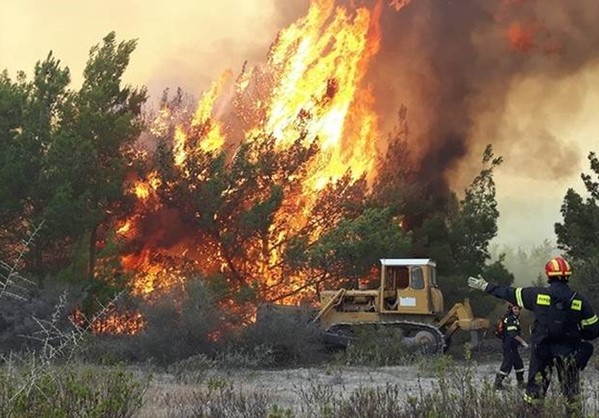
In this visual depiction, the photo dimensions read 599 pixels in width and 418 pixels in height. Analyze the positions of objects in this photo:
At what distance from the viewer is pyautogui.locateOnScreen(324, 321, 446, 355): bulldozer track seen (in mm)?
19453

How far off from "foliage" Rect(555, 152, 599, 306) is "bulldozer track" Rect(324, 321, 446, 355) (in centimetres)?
594

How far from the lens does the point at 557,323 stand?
710 centimetres

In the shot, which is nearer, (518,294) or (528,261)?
(518,294)

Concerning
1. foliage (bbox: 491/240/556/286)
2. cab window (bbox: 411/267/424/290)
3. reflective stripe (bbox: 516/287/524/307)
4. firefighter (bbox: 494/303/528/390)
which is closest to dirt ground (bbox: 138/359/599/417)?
firefighter (bbox: 494/303/528/390)

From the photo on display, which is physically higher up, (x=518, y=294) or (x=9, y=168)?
(x=9, y=168)

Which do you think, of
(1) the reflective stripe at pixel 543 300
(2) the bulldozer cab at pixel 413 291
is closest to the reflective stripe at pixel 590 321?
(1) the reflective stripe at pixel 543 300

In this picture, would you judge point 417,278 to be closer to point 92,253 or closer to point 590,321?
point 92,253

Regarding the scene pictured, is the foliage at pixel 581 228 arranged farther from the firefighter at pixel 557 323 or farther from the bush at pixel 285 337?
the firefighter at pixel 557 323

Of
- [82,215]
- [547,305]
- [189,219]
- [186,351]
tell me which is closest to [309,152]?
[189,219]

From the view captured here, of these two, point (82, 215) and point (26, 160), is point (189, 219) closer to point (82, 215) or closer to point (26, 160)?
point (82, 215)

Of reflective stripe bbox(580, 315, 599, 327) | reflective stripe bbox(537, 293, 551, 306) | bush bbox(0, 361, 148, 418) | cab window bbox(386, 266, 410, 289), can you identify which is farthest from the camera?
cab window bbox(386, 266, 410, 289)

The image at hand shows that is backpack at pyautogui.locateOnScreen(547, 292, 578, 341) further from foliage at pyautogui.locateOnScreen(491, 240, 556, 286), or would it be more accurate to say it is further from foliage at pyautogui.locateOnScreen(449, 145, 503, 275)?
foliage at pyautogui.locateOnScreen(491, 240, 556, 286)

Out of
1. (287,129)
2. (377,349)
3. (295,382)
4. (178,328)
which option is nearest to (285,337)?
(377,349)

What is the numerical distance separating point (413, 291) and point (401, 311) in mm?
688
